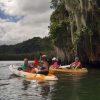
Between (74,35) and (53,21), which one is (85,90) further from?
(53,21)

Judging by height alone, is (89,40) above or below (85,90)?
above

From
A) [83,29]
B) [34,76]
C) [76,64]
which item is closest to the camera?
[34,76]

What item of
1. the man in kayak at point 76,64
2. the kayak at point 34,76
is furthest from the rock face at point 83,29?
the kayak at point 34,76

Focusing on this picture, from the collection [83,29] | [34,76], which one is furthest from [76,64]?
[34,76]

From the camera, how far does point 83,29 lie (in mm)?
37750

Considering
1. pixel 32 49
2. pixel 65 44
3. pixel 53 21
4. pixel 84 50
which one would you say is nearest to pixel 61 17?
pixel 53 21

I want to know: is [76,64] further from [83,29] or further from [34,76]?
[34,76]

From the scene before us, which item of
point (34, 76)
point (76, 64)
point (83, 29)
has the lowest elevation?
point (34, 76)

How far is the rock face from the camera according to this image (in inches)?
1463

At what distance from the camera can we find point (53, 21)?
4756cm

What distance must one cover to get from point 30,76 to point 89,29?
12.6 m

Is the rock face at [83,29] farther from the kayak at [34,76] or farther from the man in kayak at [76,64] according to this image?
the kayak at [34,76]

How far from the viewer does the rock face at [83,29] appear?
37.2 metres

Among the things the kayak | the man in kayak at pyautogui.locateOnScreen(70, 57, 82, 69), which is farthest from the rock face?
the kayak
